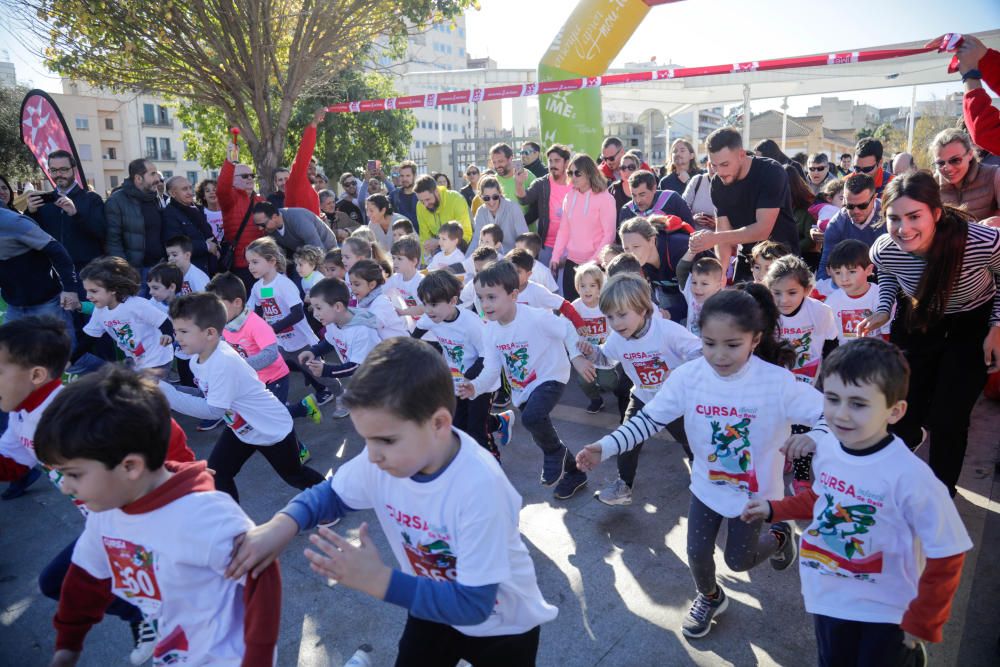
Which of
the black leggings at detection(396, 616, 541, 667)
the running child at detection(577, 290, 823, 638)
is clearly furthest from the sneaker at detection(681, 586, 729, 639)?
the black leggings at detection(396, 616, 541, 667)

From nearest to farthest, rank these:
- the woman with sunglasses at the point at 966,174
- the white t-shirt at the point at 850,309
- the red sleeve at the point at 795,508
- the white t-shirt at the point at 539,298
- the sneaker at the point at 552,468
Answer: the red sleeve at the point at 795,508, the woman with sunglasses at the point at 966,174, the sneaker at the point at 552,468, the white t-shirt at the point at 850,309, the white t-shirt at the point at 539,298

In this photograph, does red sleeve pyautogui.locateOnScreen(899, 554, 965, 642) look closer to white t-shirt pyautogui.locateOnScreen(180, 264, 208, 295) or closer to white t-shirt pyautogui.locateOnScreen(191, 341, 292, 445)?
white t-shirt pyautogui.locateOnScreen(191, 341, 292, 445)

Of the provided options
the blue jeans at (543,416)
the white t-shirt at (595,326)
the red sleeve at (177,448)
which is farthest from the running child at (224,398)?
the white t-shirt at (595,326)

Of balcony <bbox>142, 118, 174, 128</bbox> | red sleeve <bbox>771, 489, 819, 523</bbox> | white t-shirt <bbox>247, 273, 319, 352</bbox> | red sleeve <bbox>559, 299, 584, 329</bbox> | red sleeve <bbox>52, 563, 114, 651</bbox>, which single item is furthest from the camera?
balcony <bbox>142, 118, 174, 128</bbox>

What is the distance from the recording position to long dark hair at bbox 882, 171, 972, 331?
298 centimetres

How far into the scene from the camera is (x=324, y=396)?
6.48 meters

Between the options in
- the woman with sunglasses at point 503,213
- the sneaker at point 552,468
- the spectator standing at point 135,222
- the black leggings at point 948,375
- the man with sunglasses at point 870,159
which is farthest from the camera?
the woman with sunglasses at point 503,213

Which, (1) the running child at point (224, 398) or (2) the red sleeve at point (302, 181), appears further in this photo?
(2) the red sleeve at point (302, 181)

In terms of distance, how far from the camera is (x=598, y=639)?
2.86 metres

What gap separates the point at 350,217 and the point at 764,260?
7.54m

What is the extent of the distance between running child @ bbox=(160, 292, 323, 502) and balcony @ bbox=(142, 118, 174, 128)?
2519 inches

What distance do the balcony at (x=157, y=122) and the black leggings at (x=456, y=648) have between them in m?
66.3

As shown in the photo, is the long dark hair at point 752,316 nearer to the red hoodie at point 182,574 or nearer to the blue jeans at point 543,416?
the blue jeans at point 543,416

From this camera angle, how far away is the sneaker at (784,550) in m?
3.05
